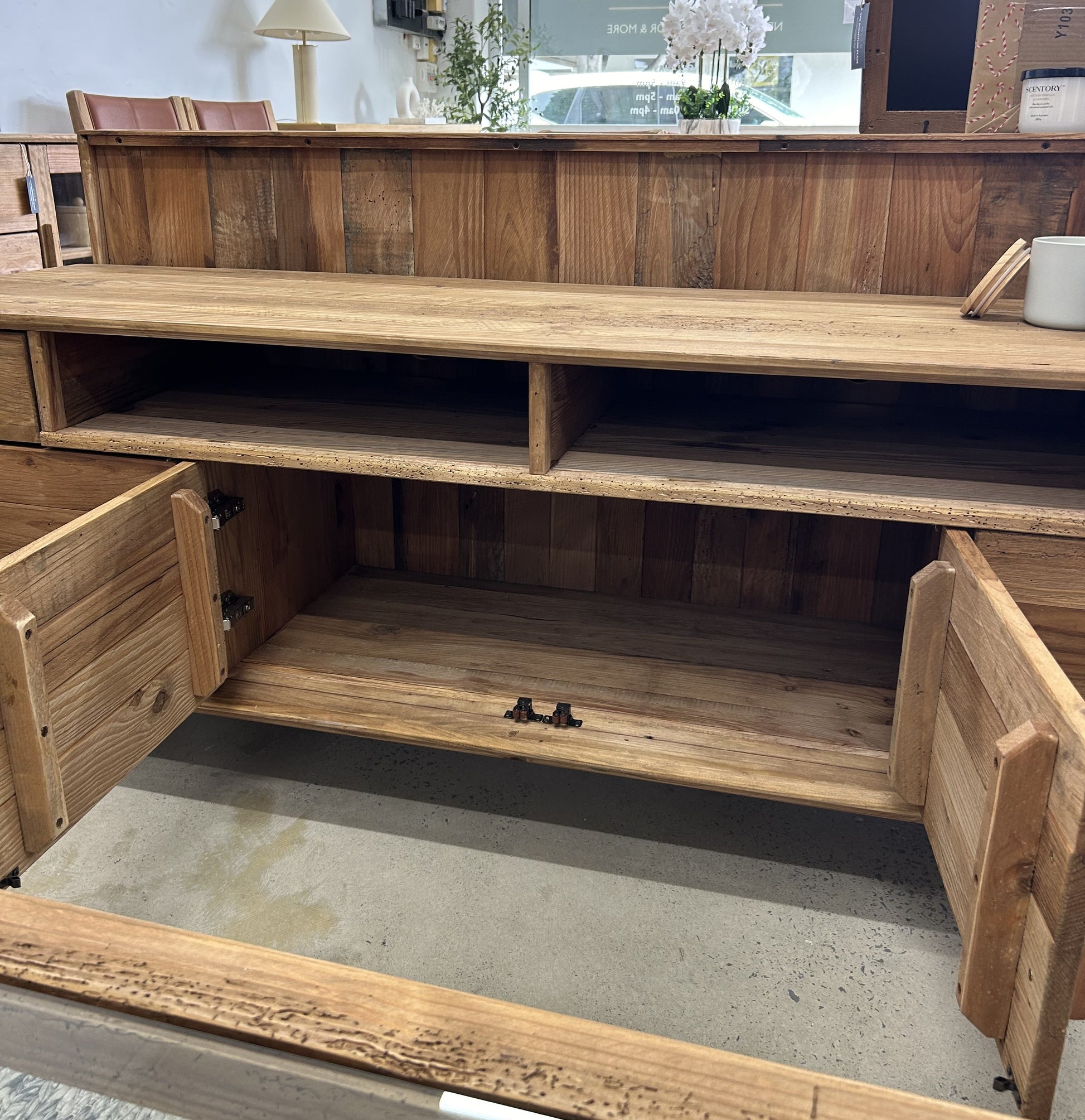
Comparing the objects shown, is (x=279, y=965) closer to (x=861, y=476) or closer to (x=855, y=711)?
(x=861, y=476)

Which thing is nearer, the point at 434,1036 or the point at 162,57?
the point at 434,1036

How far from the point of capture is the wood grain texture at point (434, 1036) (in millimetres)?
307

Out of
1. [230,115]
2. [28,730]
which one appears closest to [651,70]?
[230,115]

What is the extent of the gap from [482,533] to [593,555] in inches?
6.8

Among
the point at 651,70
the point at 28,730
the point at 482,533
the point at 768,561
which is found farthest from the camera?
the point at 651,70

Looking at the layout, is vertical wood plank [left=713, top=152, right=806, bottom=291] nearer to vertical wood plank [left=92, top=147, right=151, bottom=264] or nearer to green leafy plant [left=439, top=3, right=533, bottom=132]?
vertical wood plank [left=92, top=147, right=151, bottom=264]

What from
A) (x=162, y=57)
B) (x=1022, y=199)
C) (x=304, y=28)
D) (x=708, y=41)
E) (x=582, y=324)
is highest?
(x=304, y=28)

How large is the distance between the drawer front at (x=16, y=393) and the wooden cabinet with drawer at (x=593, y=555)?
23mm

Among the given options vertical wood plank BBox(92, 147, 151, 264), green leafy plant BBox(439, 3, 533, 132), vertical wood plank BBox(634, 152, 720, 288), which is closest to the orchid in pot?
vertical wood plank BBox(634, 152, 720, 288)

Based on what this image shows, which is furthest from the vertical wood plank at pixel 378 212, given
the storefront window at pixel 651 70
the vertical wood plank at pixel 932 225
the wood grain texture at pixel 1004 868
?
the storefront window at pixel 651 70

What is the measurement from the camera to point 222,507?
1167 millimetres

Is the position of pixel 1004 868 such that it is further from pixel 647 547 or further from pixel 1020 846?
pixel 647 547

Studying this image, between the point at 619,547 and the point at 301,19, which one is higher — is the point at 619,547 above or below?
below

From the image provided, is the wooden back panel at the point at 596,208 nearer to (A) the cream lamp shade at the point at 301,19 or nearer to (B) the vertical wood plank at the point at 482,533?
(B) the vertical wood plank at the point at 482,533
